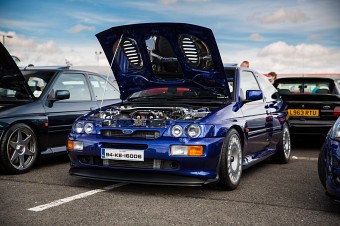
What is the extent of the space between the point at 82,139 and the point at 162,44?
1.48 meters

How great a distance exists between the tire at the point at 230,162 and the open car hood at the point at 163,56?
65 centimetres

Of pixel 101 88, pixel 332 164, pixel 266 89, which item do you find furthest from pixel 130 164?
pixel 101 88

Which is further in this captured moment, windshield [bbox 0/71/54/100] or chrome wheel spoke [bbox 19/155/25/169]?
windshield [bbox 0/71/54/100]

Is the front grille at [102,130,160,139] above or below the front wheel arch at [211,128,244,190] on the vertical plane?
above

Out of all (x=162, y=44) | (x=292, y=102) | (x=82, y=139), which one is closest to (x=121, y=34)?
(x=162, y=44)

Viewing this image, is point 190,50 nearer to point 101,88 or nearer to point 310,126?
point 101,88

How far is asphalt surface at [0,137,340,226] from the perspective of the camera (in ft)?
12.4

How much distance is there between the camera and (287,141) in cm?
732

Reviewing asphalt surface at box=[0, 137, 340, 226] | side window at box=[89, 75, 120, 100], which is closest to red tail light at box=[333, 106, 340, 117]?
asphalt surface at box=[0, 137, 340, 226]

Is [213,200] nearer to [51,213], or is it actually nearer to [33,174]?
[51,213]

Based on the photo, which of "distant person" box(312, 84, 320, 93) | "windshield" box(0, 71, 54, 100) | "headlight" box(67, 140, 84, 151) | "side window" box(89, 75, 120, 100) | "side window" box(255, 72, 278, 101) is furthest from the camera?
"distant person" box(312, 84, 320, 93)

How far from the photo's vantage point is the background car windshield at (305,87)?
8.81 m

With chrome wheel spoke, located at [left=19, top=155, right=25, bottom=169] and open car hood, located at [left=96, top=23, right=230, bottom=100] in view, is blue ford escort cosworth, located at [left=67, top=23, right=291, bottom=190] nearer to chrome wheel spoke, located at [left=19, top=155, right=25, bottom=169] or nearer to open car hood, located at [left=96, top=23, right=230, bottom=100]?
open car hood, located at [left=96, top=23, right=230, bottom=100]

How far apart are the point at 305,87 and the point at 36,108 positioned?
5462mm
